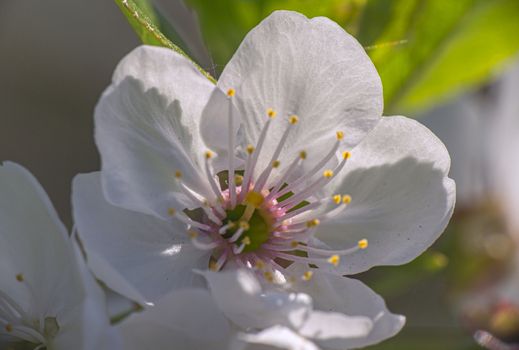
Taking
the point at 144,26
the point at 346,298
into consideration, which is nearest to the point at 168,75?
the point at 144,26

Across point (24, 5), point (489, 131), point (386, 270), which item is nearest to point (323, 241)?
point (386, 270)

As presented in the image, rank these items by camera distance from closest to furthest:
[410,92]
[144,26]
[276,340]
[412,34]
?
1. [276,340]
2. [144,26]
3. [412,34]
4. [410,92]

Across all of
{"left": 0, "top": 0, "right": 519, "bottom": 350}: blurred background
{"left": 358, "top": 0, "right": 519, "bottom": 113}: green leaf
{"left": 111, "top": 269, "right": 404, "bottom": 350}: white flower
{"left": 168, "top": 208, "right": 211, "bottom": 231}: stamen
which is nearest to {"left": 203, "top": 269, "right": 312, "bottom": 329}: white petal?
{"left": 111, "top": 269, "right": 404, "bottom": 350}: white flower

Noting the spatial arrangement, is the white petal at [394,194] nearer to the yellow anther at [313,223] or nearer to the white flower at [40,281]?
the yellow anther at [313,223]

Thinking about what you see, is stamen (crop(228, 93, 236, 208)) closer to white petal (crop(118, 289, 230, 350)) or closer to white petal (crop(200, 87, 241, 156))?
white petal (crop(200, 87, 241, 156))

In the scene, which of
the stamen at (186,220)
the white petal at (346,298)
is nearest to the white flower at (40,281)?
the stamen at (186,220)

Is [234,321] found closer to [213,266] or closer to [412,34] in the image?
[213,266]
